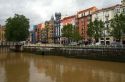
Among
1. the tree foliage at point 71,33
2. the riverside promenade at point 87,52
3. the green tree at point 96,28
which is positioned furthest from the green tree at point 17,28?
the green tree at point 96,28

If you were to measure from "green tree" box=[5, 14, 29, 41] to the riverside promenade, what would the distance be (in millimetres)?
27351

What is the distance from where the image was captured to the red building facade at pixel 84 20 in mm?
90562

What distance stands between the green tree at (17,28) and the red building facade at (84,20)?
883 inches

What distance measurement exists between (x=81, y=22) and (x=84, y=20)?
88.1 inches

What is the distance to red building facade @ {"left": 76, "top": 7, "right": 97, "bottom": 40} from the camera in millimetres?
90562

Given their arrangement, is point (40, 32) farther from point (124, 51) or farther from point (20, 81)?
point (20, 81)

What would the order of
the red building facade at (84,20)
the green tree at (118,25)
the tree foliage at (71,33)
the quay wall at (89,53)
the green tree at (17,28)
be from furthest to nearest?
the green tree at (17,28)
the red building facade at (84,20)
the tree foliage at (71,33)
the green tree at (118,25)
the quay wall at (89,53)

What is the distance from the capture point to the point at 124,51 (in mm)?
46688

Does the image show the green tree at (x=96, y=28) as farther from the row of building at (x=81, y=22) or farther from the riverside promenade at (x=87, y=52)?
the riverside promenade at (x=87, y=52)

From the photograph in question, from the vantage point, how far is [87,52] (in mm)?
56250

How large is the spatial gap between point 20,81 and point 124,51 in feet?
76.9

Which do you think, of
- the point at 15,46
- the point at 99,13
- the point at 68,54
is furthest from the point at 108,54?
the point at 15,46

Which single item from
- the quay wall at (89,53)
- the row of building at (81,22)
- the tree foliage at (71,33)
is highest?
the row of building at (81,22)

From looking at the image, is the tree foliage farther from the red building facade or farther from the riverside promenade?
the riverside promenade
